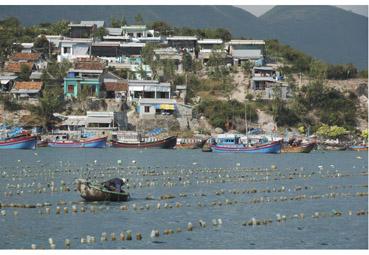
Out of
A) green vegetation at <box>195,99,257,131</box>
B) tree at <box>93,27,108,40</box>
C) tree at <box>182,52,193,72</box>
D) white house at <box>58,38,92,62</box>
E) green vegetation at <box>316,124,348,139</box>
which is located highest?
tree at <box>93,27,108,40</box>

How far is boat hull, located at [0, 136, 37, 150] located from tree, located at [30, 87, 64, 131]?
8.01 metres

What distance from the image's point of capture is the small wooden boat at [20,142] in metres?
82.4

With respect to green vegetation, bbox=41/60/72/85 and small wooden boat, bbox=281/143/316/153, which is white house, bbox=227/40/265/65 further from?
small wooden boat, bbox=281/143/316/153

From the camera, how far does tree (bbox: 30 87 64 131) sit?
90500 millimetres

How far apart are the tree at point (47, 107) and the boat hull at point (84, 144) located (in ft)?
14.8

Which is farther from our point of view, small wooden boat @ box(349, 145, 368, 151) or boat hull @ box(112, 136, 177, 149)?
small wooden boat @ box(349, 145, 368, 151)

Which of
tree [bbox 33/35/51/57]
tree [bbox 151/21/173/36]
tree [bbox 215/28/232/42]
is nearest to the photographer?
tree [bbox 33/35/51/57]

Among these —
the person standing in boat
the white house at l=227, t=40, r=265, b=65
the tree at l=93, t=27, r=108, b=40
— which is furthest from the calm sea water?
the tree at l=93, t=27, r=108, b=40

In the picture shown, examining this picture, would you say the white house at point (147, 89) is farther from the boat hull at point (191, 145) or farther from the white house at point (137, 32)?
the white house at point (137, 32)

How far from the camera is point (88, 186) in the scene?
40625 millimetres

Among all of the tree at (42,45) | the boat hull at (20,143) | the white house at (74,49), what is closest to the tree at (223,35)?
the white house at (74,49)

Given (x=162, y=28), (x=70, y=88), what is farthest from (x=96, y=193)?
(x=162, y=28)

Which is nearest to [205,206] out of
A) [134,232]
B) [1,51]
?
[134,232]

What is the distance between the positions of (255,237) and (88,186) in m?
10.0
